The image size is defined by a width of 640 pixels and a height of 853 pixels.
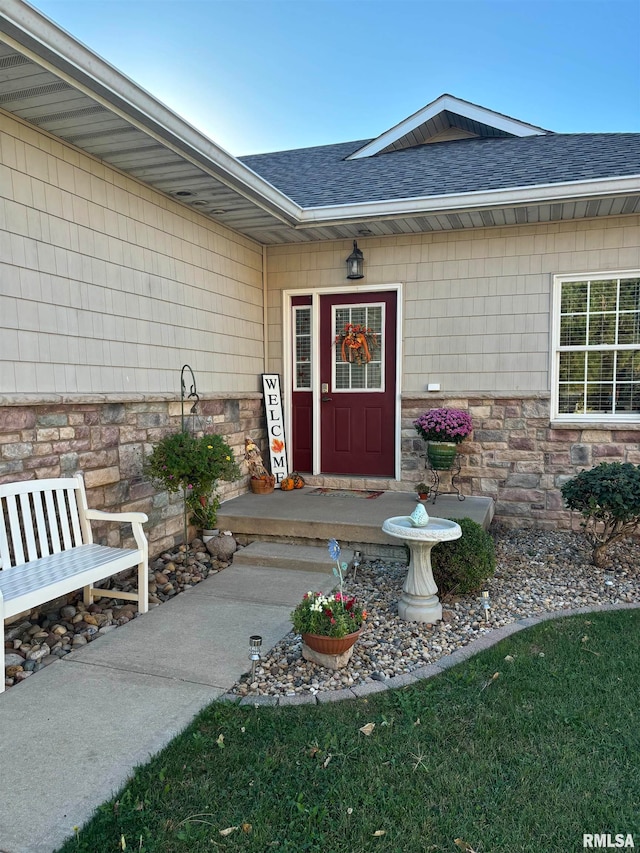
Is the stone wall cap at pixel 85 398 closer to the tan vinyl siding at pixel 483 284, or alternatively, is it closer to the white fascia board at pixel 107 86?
the white fascia board at pixel 107 86

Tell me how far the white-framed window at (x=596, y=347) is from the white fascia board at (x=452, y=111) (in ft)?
7.60

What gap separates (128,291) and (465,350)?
3309mm

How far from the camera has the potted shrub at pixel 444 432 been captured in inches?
220

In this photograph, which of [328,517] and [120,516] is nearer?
[120,516]

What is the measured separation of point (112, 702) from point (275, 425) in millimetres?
4067

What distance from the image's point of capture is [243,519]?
5020 millimetres

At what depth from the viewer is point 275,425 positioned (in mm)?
6441

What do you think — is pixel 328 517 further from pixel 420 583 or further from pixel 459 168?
pixel 459 168

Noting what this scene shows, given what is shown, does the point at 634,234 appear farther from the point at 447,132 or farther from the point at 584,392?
the point at 447,132

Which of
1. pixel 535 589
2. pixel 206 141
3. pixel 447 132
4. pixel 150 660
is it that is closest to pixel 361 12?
pixel 447 132

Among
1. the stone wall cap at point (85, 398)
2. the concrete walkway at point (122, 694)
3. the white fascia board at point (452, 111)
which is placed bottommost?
the concrete walkway at point (122, 694)

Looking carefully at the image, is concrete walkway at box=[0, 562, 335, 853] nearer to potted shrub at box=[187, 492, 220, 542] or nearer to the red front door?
potted shrub at box=[187, 492, 220, 542]

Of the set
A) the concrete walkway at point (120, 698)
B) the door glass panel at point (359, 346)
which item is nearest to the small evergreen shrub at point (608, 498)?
the concrete walkway at point (120, 698)

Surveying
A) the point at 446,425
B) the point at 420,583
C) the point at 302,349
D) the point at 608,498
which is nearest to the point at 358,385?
the point at 302,349
